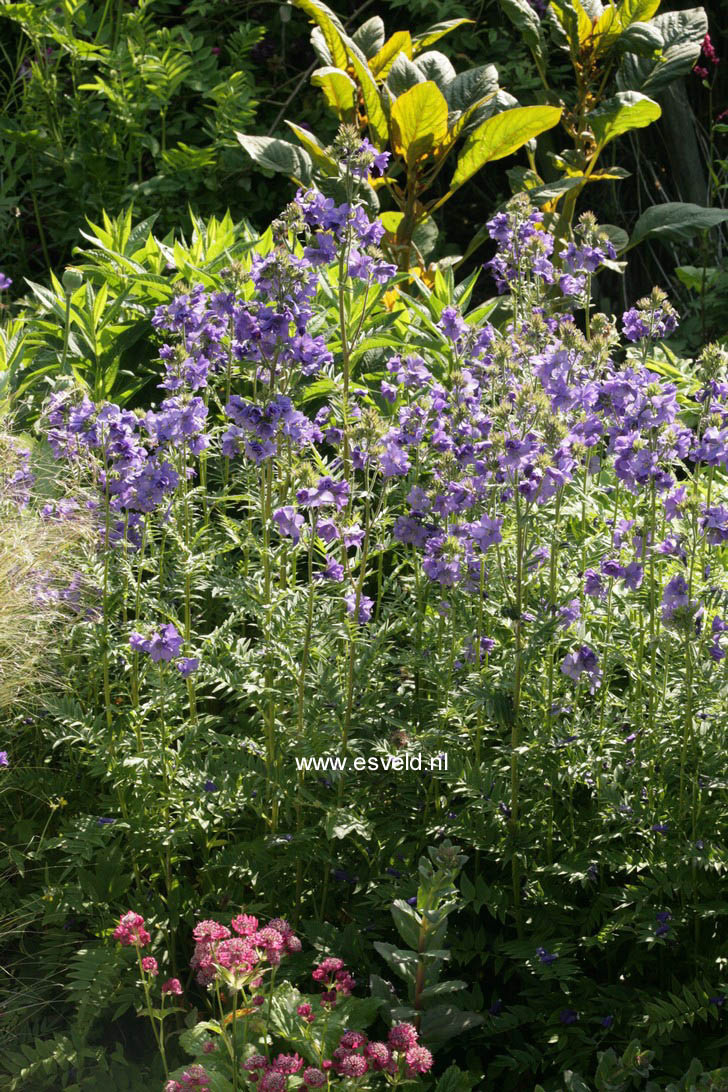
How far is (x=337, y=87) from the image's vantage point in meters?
4.05

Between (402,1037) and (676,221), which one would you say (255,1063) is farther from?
(676,221)

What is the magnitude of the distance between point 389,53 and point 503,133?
0.64 metres

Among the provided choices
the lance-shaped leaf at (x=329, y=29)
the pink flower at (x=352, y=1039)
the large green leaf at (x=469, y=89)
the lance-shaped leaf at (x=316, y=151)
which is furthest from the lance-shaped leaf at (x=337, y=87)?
the pink flower at (x=352, y=1039)

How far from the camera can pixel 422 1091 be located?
172 cm

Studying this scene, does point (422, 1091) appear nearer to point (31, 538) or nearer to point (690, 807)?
point (690, 807)

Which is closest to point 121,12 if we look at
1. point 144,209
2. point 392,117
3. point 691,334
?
point 144,209

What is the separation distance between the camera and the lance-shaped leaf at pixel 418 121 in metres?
3.92

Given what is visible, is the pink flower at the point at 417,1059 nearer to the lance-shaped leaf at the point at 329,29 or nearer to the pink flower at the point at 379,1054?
the pink flower at the point at 379,1054

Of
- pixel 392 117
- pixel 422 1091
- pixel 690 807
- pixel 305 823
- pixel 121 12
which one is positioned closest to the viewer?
pixel 422 1091

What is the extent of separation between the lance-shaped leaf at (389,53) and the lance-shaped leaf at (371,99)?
0.87 ft

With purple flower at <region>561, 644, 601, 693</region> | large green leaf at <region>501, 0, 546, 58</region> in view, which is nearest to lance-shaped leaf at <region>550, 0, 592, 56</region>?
large green leaf at <region>501, 0, 546, 58</region>

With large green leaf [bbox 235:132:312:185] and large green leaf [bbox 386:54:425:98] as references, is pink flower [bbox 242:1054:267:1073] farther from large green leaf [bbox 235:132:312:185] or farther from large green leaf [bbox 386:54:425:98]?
large green leaf [bbox 386:54:425:98]

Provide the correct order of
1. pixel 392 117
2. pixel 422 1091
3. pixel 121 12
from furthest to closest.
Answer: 1. pixel 121 12
2. pixel 392 117
3. pixel 422 1091

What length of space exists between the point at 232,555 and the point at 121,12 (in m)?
3.54
